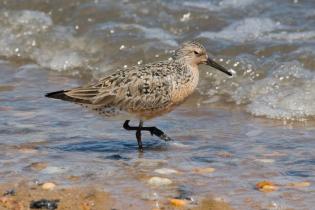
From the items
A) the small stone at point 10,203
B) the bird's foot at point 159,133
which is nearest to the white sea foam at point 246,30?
the bird's foot at point 159,133

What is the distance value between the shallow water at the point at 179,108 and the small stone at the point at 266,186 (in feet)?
0.20

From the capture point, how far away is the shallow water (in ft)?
21.6

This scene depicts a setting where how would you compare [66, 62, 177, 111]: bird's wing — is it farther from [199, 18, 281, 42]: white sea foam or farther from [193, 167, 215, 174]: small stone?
[199, 18, 281, 42]: white sea foam

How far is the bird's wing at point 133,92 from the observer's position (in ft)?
24.9

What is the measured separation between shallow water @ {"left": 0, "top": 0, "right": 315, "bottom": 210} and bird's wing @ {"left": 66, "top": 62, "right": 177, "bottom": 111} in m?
0.42

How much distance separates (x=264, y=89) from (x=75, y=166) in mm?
3369

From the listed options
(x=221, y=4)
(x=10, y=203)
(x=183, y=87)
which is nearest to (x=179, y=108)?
(x=183, y=87)

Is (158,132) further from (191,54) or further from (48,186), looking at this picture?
(48,186)

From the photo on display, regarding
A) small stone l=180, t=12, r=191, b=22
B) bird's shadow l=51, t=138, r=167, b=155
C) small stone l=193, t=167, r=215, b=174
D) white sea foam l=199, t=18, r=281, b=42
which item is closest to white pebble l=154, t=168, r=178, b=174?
small stone l=193, t=167, r=215, b=174

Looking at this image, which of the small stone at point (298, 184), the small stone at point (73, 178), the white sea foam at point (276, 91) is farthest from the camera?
the white sea foam at point (276, 91)

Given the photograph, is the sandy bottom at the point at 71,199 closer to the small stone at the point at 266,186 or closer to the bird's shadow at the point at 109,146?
the small stone at the point at 266,186

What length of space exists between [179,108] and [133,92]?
1.64 metres

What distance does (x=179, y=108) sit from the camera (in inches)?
361

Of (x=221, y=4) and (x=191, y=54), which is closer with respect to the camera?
(x=191, y=54)
